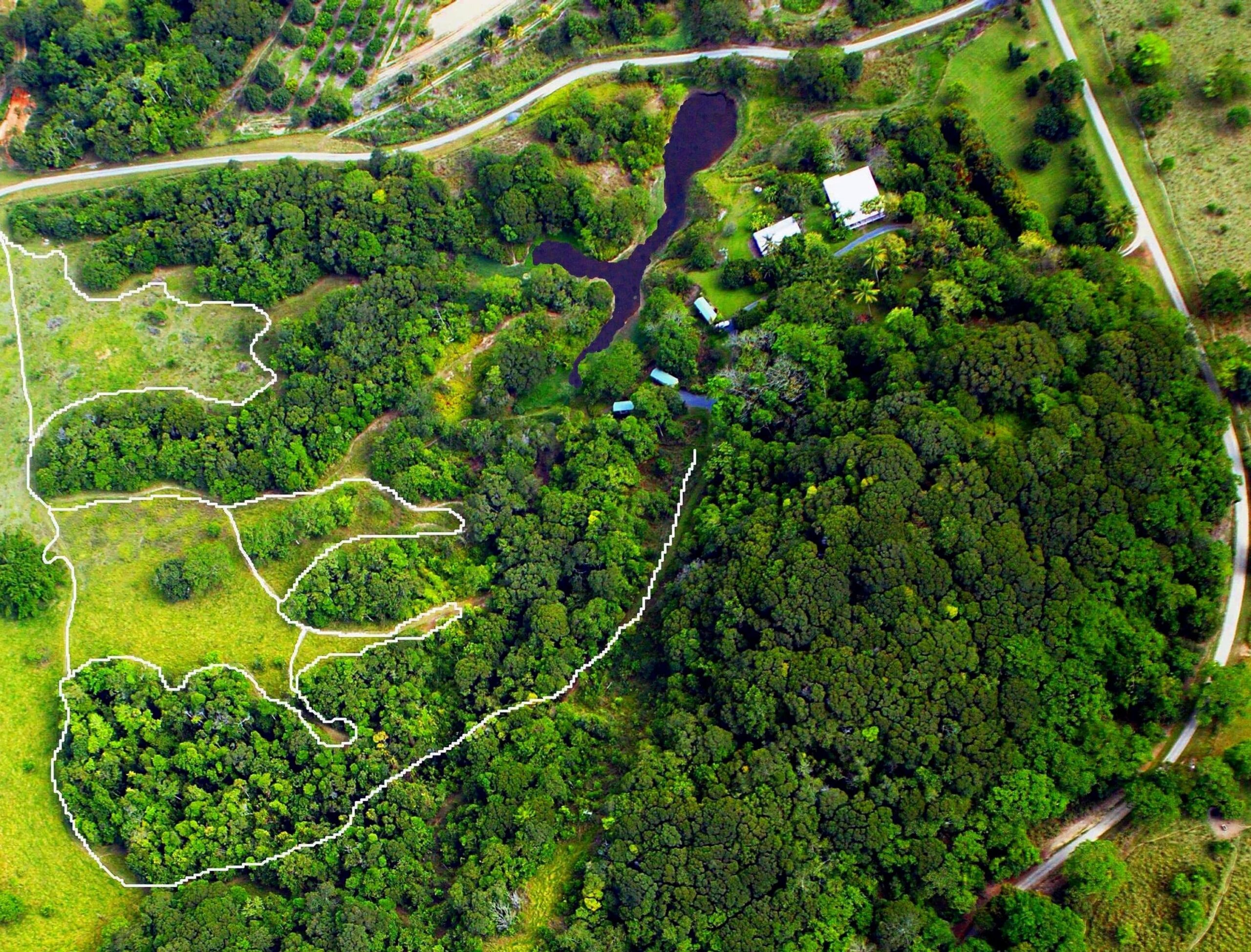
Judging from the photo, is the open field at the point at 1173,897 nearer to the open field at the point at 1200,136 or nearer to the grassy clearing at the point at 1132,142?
the grassy clearing at the point at 1132,142

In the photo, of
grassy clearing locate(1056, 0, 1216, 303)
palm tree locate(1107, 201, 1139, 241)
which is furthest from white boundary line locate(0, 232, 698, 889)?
grassy clearing locate(1056, 0, 1216, 303)

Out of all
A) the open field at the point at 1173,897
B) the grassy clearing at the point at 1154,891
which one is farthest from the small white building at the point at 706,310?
the open field at the point at 1173,897

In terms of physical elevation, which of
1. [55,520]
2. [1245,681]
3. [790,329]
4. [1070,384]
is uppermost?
[55,520]

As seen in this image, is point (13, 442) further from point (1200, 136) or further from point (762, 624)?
point (1200, 136)

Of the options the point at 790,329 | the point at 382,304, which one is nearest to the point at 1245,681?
the point at 790,329

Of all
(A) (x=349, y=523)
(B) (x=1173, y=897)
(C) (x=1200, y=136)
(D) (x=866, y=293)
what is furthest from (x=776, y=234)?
(B) (x=1173, y=897)

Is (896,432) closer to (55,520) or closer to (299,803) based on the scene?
(299,803)
